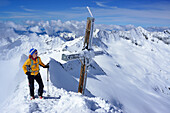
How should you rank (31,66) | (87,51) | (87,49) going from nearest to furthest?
(31,66) < (87,51) < (87,49)

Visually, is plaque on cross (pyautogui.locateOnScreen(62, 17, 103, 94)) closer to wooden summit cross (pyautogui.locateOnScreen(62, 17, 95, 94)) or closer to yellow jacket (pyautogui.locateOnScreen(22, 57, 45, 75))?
wooden summit cross (pyautogui.locateOnScreen(62, 17, 95, 94))

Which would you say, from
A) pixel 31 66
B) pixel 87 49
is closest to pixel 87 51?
pixel 87 49

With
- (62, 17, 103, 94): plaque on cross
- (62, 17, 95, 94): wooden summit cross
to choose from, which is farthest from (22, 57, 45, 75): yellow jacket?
(62, 17, 103, 94): plaque on cross

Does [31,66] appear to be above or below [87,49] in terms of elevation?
below

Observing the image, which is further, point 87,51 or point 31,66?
point 87,51

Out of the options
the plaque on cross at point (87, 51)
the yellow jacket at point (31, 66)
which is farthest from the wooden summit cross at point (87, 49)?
the yellow jacket at point (31, 66)

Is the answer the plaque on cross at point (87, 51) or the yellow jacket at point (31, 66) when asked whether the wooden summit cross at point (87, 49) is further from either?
the yellow jacket at point (31, 66)

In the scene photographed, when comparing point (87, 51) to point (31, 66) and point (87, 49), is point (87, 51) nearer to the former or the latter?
point (87, 49)

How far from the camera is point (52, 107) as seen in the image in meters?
5.69

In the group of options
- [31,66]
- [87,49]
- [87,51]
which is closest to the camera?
[31,66]

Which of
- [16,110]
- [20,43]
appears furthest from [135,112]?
[20,43]

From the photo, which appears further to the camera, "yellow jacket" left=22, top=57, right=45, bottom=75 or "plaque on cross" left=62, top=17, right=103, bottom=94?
"plaque on cross" left=62, top=17, right=103, bottom=94

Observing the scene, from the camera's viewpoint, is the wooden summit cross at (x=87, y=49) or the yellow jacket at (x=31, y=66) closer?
the yellow jacket at (x=31, y=66)

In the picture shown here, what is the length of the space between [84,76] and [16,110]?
370 cm
